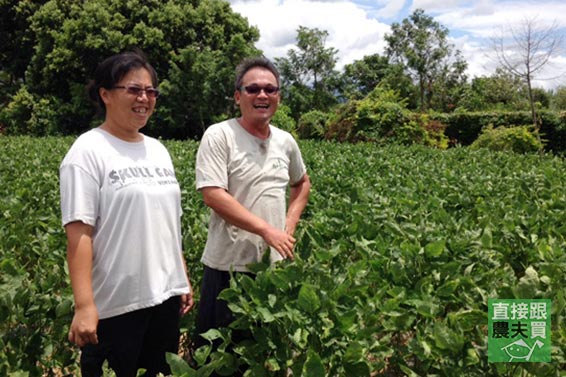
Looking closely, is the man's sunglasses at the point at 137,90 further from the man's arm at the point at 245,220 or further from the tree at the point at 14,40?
the tree at the point at 14,40

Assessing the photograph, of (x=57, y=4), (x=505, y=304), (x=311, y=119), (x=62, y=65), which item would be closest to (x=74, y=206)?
(x=505, y=304)

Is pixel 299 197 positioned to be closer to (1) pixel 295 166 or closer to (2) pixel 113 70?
(1) pixel 295 166

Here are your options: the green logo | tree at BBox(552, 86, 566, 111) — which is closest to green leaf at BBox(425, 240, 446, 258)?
the green logo

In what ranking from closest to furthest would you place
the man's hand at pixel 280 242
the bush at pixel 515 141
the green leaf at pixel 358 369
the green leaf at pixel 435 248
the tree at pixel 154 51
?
the green leaf at pixel 358 369, the man's hand at pixel 280 242, the green leaf at pixel 435 248, the bush at pixel 515 141, the tree at pixel 154 51

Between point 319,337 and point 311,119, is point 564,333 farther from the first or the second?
point 311,119

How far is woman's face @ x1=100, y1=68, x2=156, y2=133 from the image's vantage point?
2.15 m

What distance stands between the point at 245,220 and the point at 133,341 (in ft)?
2.32

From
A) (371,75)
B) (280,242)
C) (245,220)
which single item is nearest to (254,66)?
(245,220)

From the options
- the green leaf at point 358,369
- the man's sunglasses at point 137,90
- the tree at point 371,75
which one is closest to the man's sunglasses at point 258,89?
the man's sunglasses at point 137,90

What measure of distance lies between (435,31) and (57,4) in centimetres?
3296

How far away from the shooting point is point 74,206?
6.31 feet

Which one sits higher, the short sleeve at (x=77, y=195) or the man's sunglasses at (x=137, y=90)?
the man's sunglasses at (x=137, y=90)

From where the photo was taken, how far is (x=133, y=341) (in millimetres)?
2191

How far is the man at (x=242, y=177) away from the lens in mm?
2475
